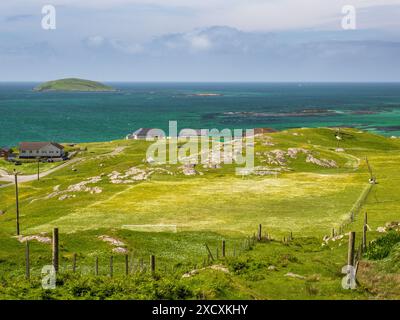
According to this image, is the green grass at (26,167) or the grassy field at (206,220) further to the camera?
the green grass at (26,167)

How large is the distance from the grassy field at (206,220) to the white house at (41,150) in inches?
742

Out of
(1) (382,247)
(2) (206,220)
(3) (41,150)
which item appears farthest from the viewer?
(3) (41,150)

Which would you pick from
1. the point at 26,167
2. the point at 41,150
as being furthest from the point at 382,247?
the point at 41,150

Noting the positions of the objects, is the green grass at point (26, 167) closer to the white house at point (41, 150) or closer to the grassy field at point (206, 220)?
the grassy field at point (206, 220)

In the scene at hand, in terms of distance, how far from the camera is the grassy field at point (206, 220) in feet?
105

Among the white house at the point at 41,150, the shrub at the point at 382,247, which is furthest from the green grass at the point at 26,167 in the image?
the shrub at the point at 382,247

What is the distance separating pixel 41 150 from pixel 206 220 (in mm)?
106422

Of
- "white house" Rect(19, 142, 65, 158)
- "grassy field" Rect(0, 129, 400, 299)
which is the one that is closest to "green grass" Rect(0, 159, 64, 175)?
"grassy field" Rect(0, 129, 400, 299)

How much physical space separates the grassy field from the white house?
1884 centimetres

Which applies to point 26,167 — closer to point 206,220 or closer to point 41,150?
point 41,150

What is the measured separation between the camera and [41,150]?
6260 inches

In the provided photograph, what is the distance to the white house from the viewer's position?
15900cm

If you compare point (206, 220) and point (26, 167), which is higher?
point (206, 220)

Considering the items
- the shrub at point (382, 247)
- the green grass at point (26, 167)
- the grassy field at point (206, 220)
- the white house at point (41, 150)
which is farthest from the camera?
the white house at point (41, 150)
